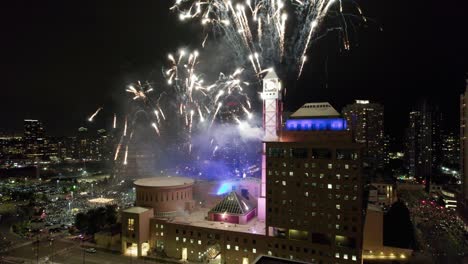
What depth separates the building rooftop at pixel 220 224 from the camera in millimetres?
42156

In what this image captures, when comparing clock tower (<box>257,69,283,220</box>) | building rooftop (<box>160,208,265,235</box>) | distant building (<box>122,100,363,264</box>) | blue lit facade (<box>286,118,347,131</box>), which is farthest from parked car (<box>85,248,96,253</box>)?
blue lit facade (<box>286,118,347,131</box>)

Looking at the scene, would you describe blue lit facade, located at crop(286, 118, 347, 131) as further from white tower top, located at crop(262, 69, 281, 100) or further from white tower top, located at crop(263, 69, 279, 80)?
white tower top, located at crop(263, 69, 279, 80)

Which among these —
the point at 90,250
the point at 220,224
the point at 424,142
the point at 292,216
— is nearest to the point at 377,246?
the point at 292,216

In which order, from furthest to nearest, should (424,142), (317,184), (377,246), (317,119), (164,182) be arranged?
(424,142), (164,182), (377,246), (317,119), (317,184)

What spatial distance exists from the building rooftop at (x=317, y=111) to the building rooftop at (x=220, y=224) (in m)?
16.5

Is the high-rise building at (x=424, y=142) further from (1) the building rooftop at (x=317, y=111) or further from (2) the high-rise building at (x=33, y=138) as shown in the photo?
(2) the high-rise building at (x=33, y=138)

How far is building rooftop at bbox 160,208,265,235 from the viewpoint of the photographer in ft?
138

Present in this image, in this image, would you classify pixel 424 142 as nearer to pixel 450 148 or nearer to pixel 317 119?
pixel 450 148

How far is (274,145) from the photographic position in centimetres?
3953

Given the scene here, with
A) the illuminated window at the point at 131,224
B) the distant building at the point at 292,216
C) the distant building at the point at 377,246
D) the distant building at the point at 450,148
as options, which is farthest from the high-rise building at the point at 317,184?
the distant building at the point at 450,148

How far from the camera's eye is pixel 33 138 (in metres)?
194

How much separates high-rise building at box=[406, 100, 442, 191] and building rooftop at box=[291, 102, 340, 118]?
305 feet

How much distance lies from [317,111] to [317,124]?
2.02m

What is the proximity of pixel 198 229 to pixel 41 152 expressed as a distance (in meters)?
181
